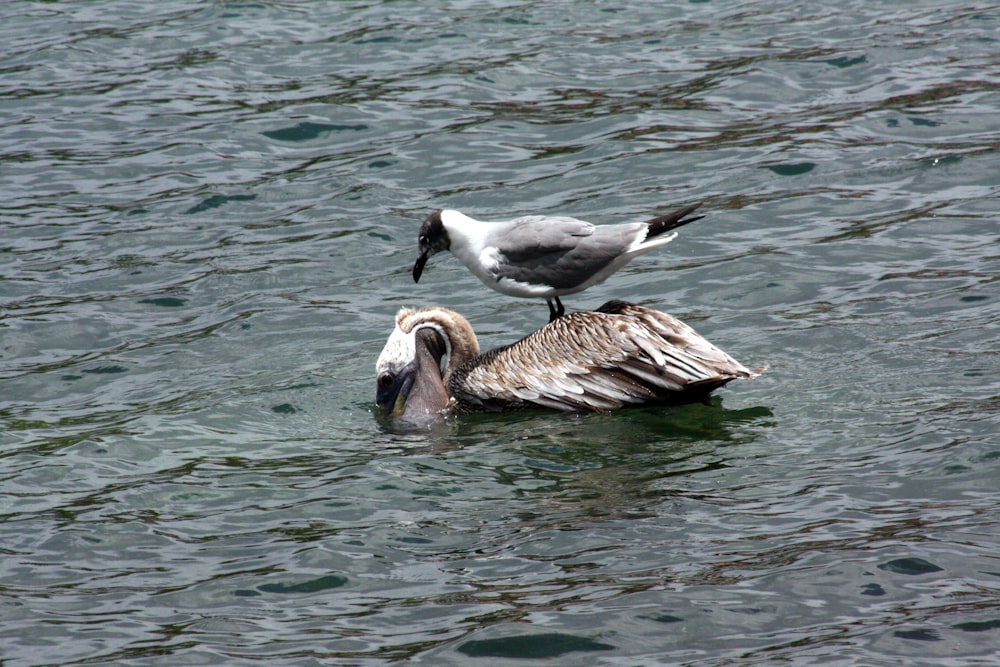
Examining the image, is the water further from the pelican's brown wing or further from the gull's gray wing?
the gull's gray wing

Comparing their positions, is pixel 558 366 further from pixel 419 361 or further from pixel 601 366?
pixel 419 361

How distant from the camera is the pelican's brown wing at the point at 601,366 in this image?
802 centimetres

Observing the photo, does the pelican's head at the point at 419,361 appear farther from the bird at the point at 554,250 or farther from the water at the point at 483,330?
the bird at the point at 554,250

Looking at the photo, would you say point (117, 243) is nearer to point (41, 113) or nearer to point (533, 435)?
point (41, 113)

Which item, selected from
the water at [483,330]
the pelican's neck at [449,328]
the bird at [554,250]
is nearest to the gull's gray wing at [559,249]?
the bird at [554,250]

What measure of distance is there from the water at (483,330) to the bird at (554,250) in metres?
0.87

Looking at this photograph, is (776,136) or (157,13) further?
(157,13)

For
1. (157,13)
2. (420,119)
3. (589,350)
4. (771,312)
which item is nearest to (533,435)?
(589,350)

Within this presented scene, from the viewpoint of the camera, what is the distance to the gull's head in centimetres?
915

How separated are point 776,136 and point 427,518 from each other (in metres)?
6.91

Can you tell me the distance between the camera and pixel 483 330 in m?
10.0

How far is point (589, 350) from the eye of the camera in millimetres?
8375

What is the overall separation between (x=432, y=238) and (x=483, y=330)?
3.44 feet

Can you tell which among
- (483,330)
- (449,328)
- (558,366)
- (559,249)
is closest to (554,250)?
(559,249)
